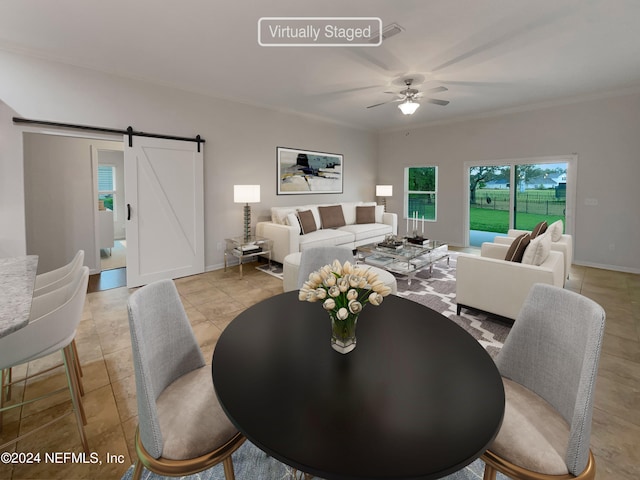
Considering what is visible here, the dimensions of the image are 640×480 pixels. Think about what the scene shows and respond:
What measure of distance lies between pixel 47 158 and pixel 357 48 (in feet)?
14.3

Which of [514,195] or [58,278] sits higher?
[514,195]

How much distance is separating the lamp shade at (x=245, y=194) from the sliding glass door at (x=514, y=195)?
442 centimetres

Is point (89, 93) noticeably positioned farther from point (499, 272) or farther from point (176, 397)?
point (499, 272)

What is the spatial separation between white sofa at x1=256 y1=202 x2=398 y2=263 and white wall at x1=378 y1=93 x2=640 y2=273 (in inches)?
90.7

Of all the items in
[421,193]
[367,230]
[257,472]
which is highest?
[421,193]

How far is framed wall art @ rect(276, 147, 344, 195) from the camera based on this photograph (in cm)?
582

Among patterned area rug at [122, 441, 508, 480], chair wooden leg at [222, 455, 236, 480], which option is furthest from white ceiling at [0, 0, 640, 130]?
patterned area rug at [122, 441, 508, 480]

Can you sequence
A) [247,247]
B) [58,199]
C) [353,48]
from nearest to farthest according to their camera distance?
[353,48], [58,199], [247,247]

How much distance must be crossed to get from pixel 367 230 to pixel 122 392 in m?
4.68

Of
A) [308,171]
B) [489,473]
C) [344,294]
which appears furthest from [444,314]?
[308,171]

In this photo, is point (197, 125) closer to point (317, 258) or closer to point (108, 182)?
point (317, 258)

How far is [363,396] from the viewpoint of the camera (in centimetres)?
92

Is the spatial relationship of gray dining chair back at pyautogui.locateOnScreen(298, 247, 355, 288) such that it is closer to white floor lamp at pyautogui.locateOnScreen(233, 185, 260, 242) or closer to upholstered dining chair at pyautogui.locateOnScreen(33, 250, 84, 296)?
upholstered dining chair at pyautogui.locateOnScreen(33, 250, 84, 296)

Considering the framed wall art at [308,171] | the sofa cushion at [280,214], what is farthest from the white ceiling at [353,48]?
the sofa cushion at [280,214]
